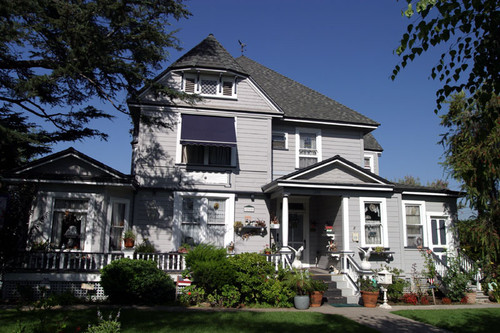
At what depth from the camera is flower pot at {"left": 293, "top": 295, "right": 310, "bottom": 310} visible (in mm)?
Answer: 12578

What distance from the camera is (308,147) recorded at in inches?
736

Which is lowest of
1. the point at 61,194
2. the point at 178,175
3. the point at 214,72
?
the point at 61,194

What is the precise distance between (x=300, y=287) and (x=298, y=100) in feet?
34.5

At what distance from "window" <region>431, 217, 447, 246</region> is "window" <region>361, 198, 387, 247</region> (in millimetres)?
2982

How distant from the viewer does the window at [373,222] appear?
1631cm

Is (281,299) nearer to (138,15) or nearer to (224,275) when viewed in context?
(224,275)

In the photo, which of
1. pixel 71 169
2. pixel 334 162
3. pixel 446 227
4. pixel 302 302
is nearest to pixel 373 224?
pixel 334 162

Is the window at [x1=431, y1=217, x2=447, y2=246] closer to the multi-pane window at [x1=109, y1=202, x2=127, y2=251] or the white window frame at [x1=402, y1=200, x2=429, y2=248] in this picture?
the white window frame at [x1=402, y1=200, x2=429, y2=248]

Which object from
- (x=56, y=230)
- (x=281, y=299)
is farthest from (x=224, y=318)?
(x=56, y=230)

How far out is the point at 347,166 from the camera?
1661 centimetres

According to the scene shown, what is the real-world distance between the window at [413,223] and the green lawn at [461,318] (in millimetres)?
4415

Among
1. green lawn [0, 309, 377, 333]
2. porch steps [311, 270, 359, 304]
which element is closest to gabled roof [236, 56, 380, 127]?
porch steps [311, 270, 359, 304]

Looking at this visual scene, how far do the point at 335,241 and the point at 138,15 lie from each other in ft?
40.0

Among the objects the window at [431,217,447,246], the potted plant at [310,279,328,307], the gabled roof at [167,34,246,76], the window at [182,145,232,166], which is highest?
the gabled roof at [167,34,246,76]
